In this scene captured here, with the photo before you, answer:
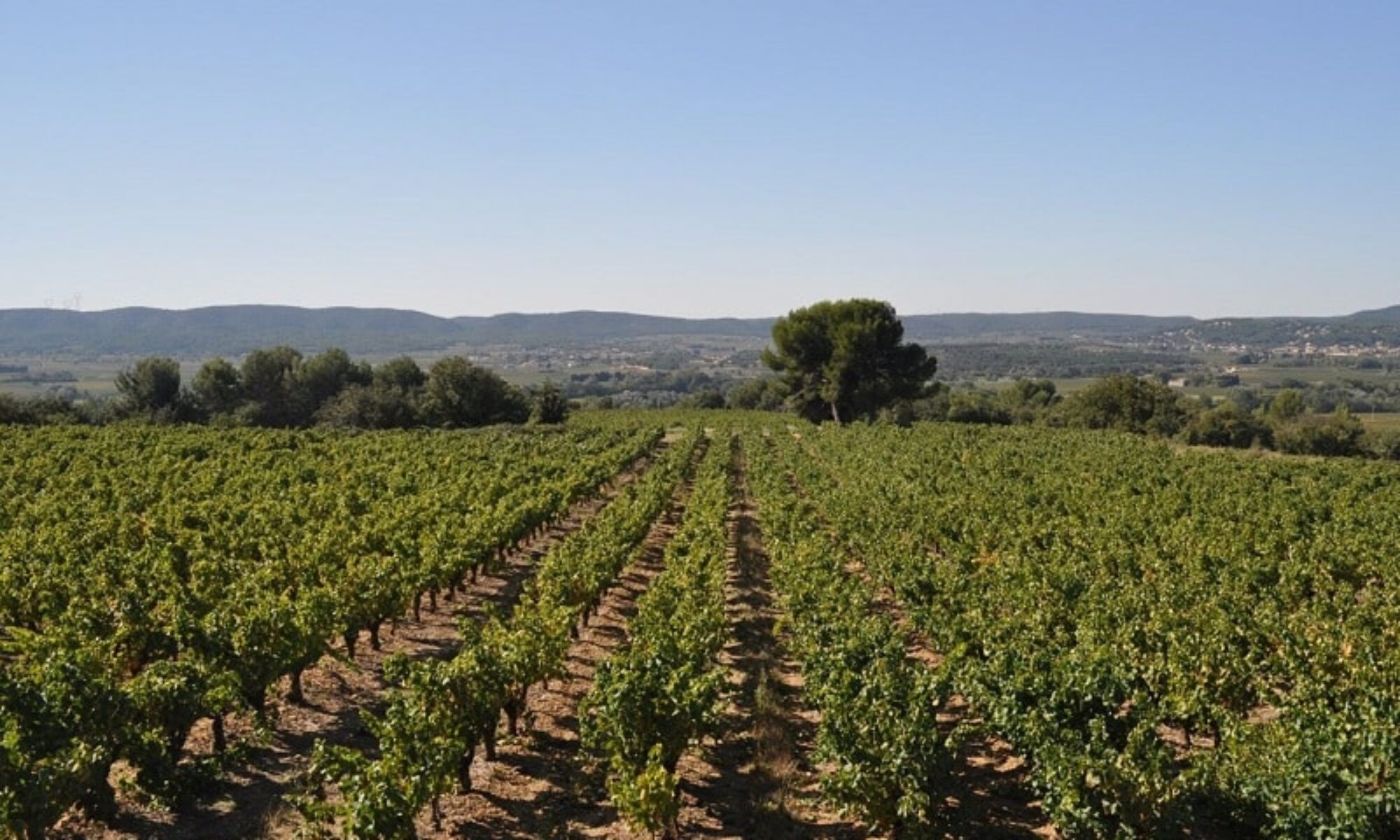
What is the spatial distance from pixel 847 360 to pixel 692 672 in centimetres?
6761

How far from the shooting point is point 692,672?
13414 mm

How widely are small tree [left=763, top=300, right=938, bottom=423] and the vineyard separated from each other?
4898 cm

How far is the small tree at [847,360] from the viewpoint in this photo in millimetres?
80062

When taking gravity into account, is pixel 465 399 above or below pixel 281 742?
above

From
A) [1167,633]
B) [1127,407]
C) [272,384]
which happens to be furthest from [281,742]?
[272,384]

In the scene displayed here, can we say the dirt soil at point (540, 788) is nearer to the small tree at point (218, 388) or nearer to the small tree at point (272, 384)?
the small tree at point (272, 384)

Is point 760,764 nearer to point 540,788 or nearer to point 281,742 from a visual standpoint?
point 540,788

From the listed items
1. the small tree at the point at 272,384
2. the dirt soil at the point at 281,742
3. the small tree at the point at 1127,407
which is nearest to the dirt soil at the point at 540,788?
the dirt soil at the point at 281,742

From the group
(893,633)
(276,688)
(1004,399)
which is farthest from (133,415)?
(1004,399)

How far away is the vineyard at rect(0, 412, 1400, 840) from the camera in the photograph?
1076cm

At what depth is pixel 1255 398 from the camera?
17475 cm

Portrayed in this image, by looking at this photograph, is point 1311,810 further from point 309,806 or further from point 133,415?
point 133,415

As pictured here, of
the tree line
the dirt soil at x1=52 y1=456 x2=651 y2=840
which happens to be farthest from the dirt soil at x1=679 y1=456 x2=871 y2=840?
the tree line

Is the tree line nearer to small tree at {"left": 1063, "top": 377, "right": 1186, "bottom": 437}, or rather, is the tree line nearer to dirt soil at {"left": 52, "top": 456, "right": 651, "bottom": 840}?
small tree at {"left": 1063, "top": 377, "right": 1186, "bottom": 437}
